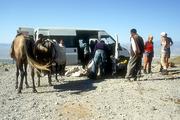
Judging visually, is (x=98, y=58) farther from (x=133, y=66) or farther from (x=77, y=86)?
(x=77, y=86)

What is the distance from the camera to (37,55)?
46.8 ft

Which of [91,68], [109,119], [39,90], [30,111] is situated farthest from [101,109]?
[91,68]

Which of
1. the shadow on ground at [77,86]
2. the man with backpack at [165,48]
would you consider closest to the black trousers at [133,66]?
the shadow on ground at [77,86]

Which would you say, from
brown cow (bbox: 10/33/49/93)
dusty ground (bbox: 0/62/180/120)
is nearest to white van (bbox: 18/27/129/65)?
dusty ground (bbox: 0/62/180/120)

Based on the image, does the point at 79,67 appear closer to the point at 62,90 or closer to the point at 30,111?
the point at 62,90

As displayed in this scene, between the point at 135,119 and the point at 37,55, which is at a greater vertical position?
the point at 37,55

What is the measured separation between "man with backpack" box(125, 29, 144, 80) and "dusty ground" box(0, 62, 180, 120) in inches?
20.5

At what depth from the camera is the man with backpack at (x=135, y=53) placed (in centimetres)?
1489

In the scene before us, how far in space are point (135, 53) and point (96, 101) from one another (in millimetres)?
4152

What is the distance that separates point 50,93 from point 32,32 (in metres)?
8.39

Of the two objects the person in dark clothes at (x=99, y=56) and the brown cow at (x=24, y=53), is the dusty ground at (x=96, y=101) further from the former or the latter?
the person in dark clothes at (x=99, y=56)

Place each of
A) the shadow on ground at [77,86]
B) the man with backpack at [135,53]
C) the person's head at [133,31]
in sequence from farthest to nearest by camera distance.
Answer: the person's head at [133,31] < the man with backpack at [135,53] < the shadow on ground at [77,86]

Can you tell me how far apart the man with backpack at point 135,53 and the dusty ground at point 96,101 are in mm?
521

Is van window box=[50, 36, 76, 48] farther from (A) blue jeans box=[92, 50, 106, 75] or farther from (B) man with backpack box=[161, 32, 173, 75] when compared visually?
(B) man with backpack box=[161, 32, 173, 75]
